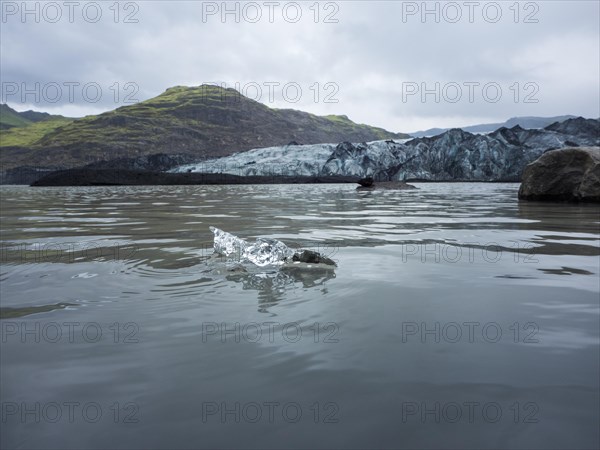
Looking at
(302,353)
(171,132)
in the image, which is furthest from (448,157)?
(171,132)

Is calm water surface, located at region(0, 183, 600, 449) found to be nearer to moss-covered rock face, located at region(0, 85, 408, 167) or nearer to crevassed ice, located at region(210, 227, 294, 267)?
crevassed ice, located at region(210, 227, 294, 267)

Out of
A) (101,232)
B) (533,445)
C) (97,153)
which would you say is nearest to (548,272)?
(533,445)

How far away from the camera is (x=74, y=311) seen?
7.93 ft

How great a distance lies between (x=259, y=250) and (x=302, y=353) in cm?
192

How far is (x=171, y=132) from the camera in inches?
4380

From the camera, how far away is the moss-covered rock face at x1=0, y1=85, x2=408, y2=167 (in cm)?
9838

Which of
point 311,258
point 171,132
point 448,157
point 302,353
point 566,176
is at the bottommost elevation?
point 302,353

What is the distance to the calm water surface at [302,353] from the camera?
1297 mm

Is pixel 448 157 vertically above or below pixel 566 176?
above

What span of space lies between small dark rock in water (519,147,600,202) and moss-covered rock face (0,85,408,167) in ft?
260

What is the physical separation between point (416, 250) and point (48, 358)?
330cm

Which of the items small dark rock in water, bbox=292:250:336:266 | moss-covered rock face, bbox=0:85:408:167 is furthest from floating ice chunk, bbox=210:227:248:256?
moss-covered rock face, bbox=0:85:408:167

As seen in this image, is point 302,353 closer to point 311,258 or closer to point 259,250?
point 311,258

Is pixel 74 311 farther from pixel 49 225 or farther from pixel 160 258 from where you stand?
pixel 49 225
